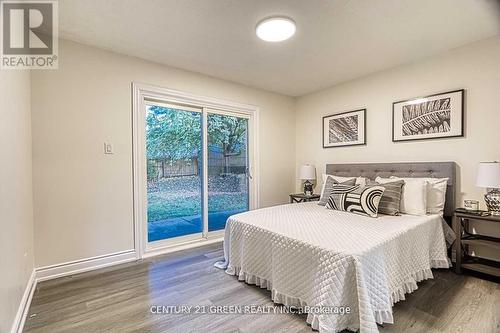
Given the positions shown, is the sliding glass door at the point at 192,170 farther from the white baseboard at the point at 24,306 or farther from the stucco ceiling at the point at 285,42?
the white baseboard at the point at 24,306

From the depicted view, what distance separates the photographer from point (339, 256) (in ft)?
Result: 4.75

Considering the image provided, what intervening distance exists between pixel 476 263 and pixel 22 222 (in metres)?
4.01

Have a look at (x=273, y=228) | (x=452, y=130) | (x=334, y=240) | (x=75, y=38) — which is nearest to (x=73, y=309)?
(x=273, y=228)

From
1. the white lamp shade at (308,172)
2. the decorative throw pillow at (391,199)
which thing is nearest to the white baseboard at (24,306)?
the decorative throw pillow at (391,199)

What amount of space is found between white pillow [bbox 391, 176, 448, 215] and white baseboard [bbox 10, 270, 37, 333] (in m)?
3.59

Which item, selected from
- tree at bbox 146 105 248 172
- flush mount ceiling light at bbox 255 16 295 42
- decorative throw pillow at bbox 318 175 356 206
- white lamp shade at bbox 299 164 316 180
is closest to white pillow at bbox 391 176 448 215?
decorative throw pillow at bbox 318 175 356 206

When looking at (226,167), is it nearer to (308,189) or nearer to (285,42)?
(308,189)

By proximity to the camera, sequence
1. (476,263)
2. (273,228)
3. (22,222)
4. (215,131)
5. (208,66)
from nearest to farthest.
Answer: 1. (22,222)
2. (273,228)
3. (476,263)
4. (208,66)
5. (215,131)

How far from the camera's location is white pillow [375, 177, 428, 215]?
93.6 inches

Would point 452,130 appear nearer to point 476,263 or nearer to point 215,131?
point 476,263

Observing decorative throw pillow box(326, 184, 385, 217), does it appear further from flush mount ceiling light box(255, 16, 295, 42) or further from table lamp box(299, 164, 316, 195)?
flush mount ceiling light box(255, 16, 295, 42)

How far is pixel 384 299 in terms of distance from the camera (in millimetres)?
1475

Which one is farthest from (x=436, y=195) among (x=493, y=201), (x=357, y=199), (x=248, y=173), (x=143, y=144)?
(x=143, y=144)

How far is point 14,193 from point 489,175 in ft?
12.5
